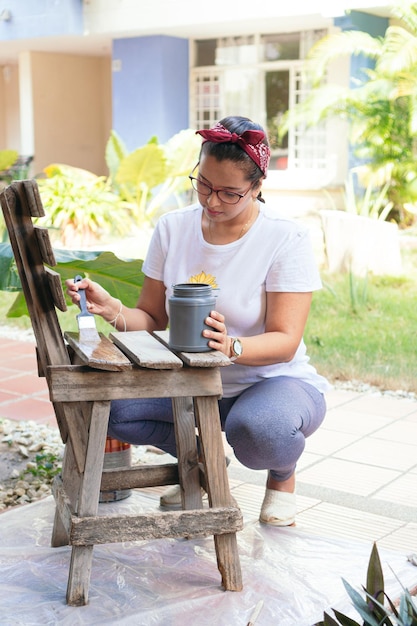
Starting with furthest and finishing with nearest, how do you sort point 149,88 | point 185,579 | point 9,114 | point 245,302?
1. point 9,114
2. point 149,88
3. point 245,302
4. point 185,579

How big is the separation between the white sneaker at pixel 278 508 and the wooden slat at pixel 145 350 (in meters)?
0.76

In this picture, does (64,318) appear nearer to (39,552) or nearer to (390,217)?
(39,552)

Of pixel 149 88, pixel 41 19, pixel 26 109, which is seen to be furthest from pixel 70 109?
pixel 149 88

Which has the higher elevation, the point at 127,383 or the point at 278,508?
the point at 127,383

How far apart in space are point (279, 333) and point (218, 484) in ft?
1.77

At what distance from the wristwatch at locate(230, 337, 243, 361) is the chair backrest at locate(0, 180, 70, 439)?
0.49 metres

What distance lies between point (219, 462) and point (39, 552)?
0.75 m

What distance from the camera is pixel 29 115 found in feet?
57.7

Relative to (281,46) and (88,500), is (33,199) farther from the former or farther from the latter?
(281,46)

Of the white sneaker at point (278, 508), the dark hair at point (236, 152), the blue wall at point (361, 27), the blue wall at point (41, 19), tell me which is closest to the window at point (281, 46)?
the blue wall at point (361, 27)

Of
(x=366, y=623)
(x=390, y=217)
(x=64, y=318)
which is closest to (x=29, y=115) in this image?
(x=390, y=217)

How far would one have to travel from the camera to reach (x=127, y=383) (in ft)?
8.73

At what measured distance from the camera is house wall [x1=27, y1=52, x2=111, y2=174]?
17828mm

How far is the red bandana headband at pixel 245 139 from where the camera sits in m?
2.92
